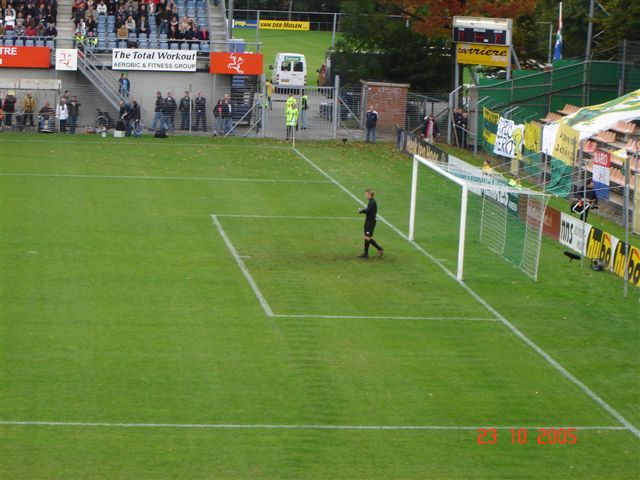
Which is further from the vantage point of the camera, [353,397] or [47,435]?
[353,397]

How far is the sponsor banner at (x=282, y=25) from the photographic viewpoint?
10081 centimetres

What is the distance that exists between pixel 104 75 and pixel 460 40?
16071mm

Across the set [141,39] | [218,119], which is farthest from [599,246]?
[141,39]

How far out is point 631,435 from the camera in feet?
52.1

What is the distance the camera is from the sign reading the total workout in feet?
165

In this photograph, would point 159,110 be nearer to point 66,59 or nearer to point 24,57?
point 66,59

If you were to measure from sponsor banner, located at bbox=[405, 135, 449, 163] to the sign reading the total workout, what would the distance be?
11711 millimetres

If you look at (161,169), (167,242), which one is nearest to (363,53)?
(161,169)

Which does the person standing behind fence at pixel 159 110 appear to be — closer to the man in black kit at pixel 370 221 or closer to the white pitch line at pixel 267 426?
the man in black kit at pixel 370 221

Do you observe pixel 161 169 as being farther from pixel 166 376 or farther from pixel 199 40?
pixel 166 376

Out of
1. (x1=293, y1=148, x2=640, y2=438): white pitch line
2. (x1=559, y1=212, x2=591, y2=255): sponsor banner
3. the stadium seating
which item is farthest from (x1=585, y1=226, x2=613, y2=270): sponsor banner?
the stadium seating

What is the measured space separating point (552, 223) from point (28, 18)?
103ft

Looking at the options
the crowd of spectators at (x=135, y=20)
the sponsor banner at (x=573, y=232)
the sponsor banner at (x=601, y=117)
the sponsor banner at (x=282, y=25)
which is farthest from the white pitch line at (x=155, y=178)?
the sponsor banner at (x=282, y=25)

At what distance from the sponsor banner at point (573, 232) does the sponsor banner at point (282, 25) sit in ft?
246
